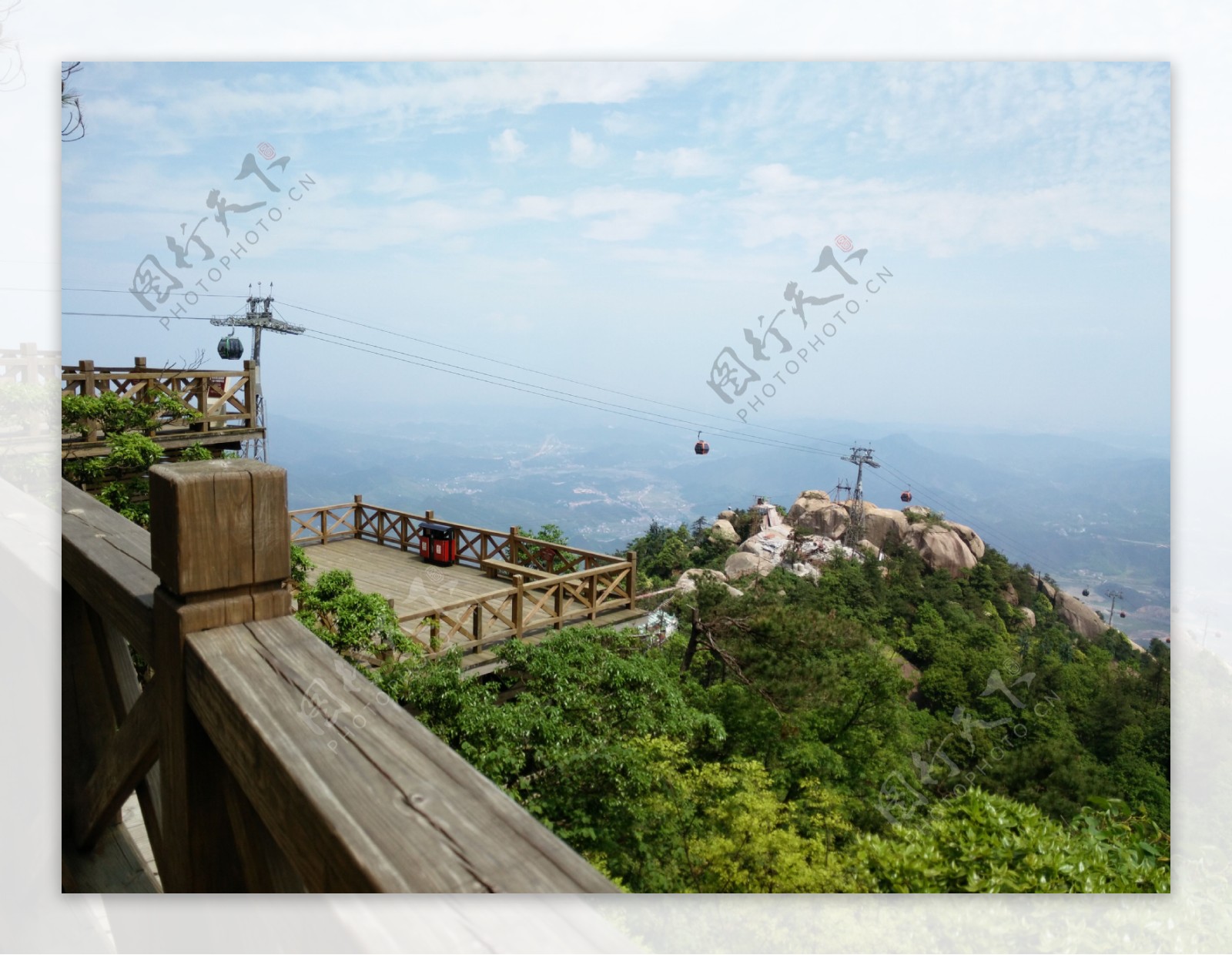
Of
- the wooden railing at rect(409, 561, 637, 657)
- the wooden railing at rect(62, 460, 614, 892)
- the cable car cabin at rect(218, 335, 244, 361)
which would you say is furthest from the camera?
the cable car cabin at rect(218, 335, 244, 361)

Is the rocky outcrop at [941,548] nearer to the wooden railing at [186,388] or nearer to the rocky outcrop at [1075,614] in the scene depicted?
the rocky outcrop at [1075,614]

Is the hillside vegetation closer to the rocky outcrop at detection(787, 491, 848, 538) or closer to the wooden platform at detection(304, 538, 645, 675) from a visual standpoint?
the wooden platform at detection(304, 538, 645, 675)

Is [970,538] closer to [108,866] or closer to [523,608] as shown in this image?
[523,608]

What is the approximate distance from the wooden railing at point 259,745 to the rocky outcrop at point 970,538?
16.4 meters

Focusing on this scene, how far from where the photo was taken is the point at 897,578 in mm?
13406

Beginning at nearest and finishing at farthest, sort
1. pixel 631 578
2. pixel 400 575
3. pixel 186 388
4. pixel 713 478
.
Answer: pixel 186 388, pixel 631 578, pixel 400 575, pixel 713 478

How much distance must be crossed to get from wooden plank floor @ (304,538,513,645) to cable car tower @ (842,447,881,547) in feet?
35.3

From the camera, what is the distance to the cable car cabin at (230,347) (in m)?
6.97

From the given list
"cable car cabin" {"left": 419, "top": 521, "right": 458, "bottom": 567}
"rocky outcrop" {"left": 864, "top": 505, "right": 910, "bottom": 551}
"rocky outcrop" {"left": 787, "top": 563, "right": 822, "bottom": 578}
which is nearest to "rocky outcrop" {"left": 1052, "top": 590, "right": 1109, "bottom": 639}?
"rocky outcrop" {"left": 864, "top": 505, "right": 910, "bottom": 551}

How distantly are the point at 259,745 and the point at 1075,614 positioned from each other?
1654 centimetres

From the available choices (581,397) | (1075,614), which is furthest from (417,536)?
(1075,614)

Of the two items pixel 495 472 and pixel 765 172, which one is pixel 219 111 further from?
pixel 495 472

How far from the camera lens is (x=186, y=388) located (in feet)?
16.6

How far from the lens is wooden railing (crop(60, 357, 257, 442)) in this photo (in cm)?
460
